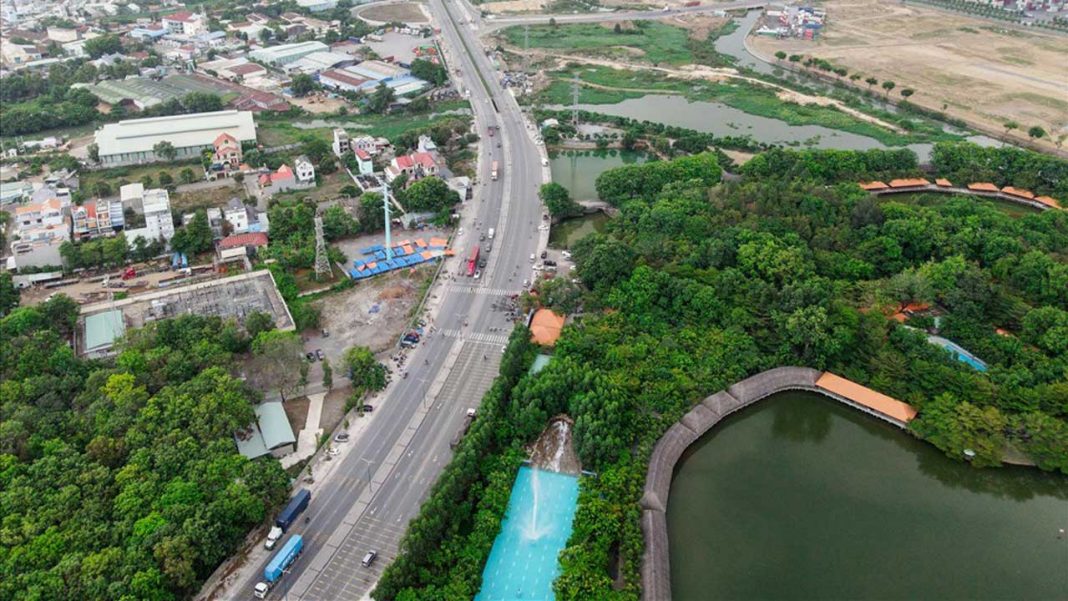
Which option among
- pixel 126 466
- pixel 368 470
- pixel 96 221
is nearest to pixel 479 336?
pixel 368 470

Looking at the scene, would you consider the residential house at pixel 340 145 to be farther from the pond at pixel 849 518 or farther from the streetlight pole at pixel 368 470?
the pond at pixel 849 518

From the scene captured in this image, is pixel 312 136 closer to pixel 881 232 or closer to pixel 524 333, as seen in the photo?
pixel 524 333

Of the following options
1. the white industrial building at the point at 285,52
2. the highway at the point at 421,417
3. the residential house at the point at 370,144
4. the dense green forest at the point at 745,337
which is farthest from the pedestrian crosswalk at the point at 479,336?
the white industrial building at the point at 285,52

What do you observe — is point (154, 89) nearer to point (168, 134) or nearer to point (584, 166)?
point (168, 134)

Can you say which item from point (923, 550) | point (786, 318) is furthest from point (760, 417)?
point (923, 550)


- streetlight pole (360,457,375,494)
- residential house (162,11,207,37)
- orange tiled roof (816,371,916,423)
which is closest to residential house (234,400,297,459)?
streetlight pole (360,457,375,494)

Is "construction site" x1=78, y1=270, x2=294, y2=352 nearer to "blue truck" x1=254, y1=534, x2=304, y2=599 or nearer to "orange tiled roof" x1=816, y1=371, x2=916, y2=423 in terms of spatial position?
"blue truck" x1=254, y1=534, x2=304, y2=599
